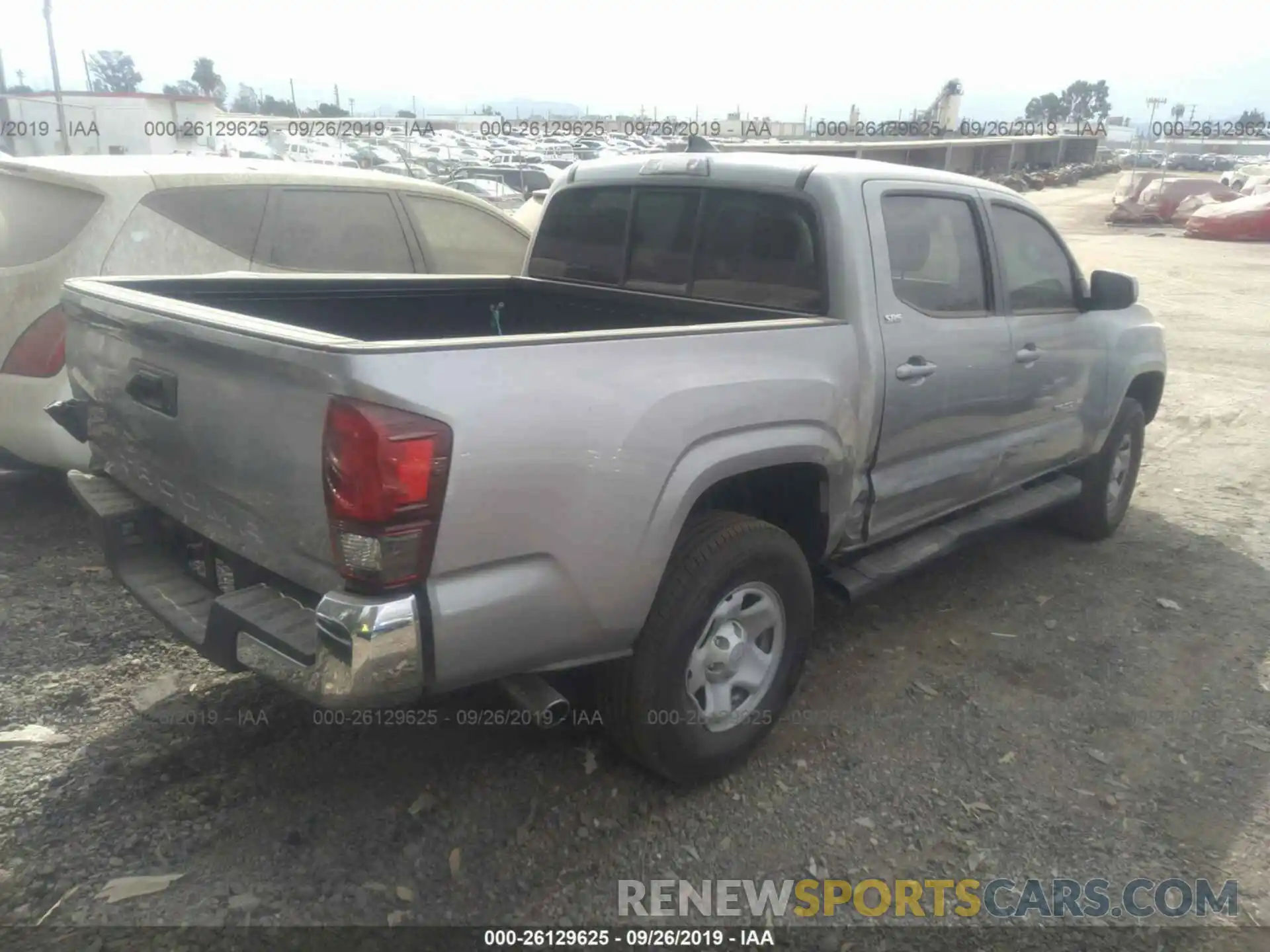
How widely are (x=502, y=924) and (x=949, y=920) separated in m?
1.20

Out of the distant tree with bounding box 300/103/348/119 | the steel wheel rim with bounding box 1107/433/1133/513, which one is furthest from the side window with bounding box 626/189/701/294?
the distant tree with bounding box 300/103/348/119

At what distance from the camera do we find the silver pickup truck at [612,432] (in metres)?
2.13

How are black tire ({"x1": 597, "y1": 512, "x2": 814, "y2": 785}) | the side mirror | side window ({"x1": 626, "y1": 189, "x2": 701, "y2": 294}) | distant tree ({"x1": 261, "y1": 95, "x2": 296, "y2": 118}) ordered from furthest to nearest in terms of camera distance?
1. distant tree ({"x1": 261, "y1": 95, "x2": 296, "y2": 118})
2. the side mirror
3. side window ({"x1": 626, "y1": 189, "x2": 701, "y2": 294})
4. black tire ({"x1": 597, "y1": 512, "x2": 814, "y2": 785})

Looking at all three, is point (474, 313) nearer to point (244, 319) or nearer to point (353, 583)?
point (244, 319)

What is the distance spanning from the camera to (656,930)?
2447 mm

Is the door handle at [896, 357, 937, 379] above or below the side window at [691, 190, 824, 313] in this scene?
below

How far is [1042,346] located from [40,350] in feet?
14.7

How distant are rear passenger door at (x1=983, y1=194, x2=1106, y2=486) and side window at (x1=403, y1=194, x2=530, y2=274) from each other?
299 cm

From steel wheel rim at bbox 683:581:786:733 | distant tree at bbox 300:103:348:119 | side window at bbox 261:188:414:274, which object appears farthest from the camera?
distant tree at bbox 300:103:348:119

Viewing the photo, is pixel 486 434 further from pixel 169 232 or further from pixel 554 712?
pixel 169 232

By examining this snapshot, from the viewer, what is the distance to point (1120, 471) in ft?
17.4

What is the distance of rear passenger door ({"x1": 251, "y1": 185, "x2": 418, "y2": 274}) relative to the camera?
5.11 metres

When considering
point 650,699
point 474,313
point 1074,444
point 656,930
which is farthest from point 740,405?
point 1074,444

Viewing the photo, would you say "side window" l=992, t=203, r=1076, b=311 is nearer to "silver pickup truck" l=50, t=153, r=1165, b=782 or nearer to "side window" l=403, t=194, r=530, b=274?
"silver pickup truck" l=50, t=153, r=1165, b=782
